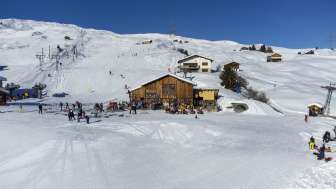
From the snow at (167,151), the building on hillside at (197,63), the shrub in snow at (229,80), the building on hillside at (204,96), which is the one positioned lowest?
the snow at (167,151)

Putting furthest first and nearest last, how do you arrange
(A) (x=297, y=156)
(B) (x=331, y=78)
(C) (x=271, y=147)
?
(B) (x=331, y=78) → (C) (x=271, y=147) → (A) (x=297, y=156)

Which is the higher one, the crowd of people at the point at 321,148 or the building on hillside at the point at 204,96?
the building on hillside at the point at 204,96

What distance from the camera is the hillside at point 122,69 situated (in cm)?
6719

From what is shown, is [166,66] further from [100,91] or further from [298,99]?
[298,99]

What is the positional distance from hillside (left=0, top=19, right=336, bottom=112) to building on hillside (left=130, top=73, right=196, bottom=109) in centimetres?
831

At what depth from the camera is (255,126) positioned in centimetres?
3731

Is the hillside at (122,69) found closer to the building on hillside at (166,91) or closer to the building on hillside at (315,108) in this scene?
the building on hillside at (315,108)

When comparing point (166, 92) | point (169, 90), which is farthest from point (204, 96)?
point (166, 92)

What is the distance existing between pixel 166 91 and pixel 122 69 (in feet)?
121

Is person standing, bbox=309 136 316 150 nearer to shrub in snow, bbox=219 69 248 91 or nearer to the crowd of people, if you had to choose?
the crowd of people

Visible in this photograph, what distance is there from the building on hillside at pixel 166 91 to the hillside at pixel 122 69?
8305 millimetres

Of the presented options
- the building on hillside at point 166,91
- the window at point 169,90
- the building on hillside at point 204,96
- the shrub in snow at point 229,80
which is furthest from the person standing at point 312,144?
the shrub in snow at point 229,80

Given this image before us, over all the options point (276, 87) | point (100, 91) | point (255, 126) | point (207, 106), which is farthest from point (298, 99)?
point (100, 91)

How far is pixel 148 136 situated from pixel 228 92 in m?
31.9
